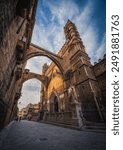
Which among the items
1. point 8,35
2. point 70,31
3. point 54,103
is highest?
point 70,31

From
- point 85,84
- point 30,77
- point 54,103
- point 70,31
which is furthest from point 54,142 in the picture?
point 70,31

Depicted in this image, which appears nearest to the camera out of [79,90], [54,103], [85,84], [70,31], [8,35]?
[8,35]

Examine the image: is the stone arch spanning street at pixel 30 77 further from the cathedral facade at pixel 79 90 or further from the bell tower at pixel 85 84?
the bell tower at pixel 85 84

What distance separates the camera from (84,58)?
13227 millimetres

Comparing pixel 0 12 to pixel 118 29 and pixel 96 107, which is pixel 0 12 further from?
pixel 96 107

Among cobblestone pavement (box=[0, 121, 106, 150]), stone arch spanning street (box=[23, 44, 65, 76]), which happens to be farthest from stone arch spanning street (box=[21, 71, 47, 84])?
cobblestone pavement (box=[0, 121, 106, 150])

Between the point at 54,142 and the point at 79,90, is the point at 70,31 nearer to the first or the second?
the point at 79,90

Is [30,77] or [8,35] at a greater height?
[30,77]

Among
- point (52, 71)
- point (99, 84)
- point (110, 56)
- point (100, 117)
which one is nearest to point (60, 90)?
point (52, 71)

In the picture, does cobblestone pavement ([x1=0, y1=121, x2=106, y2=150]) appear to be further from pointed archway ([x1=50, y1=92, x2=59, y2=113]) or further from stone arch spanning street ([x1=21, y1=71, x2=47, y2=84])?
stone arch spanning street ([x1=21, y1=71, x2=47, y2=84])

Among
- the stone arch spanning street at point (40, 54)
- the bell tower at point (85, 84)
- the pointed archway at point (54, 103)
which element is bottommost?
the pointed archway at point (54, 103)

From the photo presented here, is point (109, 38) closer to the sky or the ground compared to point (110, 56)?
closer to the sky

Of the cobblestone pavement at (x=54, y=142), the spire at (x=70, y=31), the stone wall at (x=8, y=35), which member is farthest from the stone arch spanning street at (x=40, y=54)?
the cobblestone pavement at (x=54, y=142)

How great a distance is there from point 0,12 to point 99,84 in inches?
438
